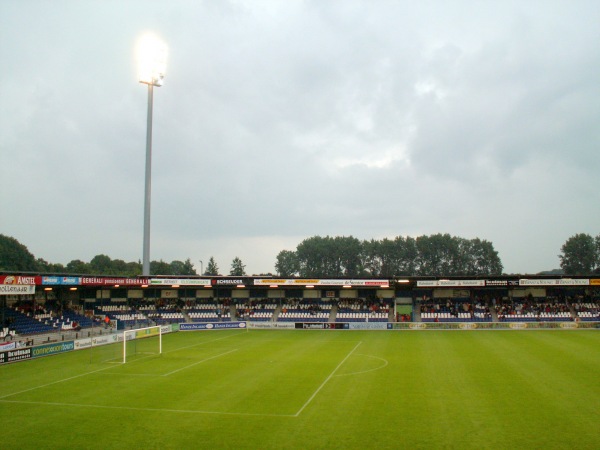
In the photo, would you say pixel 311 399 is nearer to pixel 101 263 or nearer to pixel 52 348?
pixel 52 348

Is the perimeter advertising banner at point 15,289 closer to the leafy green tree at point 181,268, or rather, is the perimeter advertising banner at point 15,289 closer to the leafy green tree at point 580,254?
the leafy green tree at point 181,268

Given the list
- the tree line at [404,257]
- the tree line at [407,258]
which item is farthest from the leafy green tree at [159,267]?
the tree line at [404,257]

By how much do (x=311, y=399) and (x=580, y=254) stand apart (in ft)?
412

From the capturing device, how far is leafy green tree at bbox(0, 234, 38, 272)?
97.5 meters

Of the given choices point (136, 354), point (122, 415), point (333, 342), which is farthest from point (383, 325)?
point (122, 415)

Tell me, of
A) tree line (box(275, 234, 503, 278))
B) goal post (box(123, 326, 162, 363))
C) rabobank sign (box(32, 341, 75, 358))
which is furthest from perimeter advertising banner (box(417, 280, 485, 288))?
tree line (box(275, 234, 503, 278))

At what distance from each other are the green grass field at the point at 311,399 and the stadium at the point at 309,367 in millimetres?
103

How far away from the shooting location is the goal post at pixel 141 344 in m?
33.7

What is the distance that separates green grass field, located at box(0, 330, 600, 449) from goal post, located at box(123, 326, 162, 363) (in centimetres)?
146

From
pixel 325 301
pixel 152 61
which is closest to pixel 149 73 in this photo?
pixel 152 61

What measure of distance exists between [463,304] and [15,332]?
49433 millimetres

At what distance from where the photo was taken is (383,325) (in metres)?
52.9

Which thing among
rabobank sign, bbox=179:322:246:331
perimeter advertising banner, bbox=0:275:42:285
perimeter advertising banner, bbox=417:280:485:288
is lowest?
rabobank sign, bbox=179:322:246:331

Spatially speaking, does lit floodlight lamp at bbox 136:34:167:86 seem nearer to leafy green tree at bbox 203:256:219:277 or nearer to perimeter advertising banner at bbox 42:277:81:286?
perimeter advertising banner at bbox 42:277:81:286
